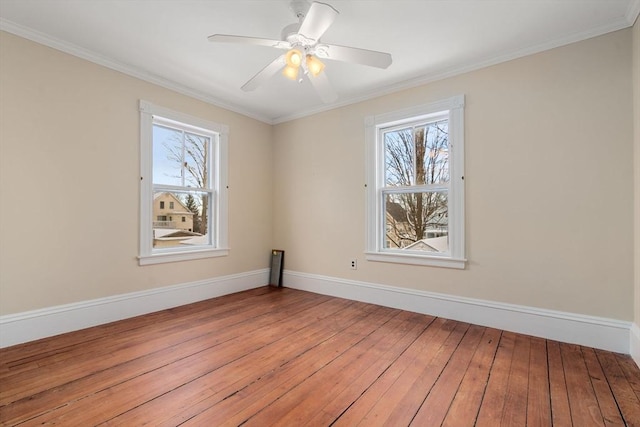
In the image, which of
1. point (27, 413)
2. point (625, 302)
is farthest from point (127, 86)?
point (625, 302)

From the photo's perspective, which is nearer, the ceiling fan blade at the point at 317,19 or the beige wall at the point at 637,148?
the ceiling fan blade at the point at 317,19

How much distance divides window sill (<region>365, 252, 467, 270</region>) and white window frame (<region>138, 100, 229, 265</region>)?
205 centimetres

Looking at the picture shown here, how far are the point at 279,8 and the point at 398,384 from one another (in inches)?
110

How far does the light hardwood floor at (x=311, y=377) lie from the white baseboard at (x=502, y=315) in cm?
9

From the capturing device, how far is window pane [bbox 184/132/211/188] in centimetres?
374

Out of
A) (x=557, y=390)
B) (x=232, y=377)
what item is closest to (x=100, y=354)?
(x=232, y=377)

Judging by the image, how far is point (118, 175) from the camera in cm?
306

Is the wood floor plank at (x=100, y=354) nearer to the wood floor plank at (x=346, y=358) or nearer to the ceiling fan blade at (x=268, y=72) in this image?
the wood floor plank at (x=346, y=358)

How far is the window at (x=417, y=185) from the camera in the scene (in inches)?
122

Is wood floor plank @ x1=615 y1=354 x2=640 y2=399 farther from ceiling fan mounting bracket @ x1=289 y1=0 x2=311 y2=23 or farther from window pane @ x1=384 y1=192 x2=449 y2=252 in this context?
ceiling fan mounting bracket @ x1=289 y1=0 x2=311 y2=23

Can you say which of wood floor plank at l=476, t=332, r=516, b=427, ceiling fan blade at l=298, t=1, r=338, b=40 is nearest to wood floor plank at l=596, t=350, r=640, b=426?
wood floor plank at l=476, t=332, r=516, b=427

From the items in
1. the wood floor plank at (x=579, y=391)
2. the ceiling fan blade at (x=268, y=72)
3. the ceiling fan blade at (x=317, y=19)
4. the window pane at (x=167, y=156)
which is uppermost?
the ceiling fan blade at (x=317, y=19)

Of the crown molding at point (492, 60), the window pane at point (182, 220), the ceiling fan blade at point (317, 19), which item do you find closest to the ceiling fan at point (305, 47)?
the ceiling fan blade at point (317, 19)

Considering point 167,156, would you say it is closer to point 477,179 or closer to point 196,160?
point 196,160
